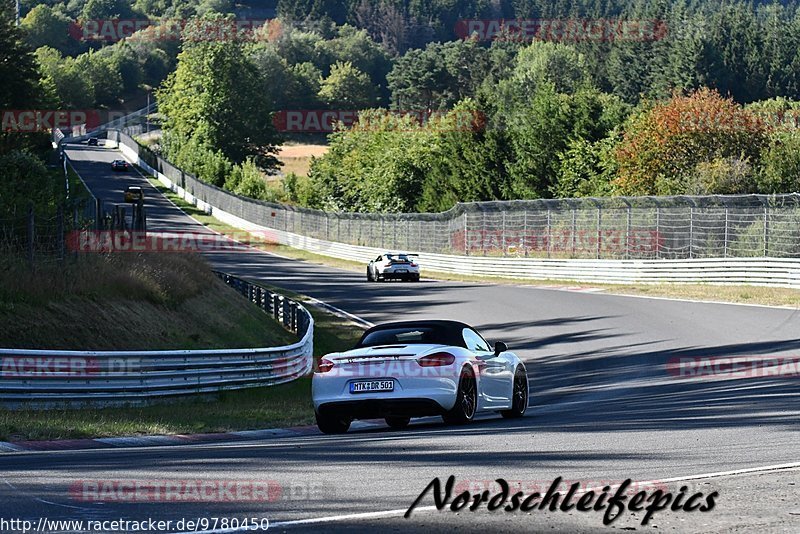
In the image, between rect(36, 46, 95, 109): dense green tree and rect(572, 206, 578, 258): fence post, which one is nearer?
rect(572, 206, 578, 258): fence post

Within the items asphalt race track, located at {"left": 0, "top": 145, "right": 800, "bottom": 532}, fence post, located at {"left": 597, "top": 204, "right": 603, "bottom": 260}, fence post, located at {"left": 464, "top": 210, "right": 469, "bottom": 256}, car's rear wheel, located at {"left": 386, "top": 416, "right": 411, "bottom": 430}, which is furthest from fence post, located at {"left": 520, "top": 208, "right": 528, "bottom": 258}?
car's rear wheel, located at {"left": 386, "top": 416, "right": 411, "bottom": 430}

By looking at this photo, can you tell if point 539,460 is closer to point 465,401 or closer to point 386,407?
point 386,407

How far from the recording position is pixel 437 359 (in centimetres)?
1376

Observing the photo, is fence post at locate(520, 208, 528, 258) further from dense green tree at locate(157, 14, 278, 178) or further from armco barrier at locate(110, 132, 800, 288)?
dense green tree at locate(157, 14, 278, 178)

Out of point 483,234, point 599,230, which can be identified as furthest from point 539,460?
point 483,234

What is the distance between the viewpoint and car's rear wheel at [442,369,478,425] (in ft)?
46.0

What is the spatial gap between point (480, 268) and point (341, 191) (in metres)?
60.7

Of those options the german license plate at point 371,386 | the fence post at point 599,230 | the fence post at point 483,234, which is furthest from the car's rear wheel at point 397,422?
the fence post at point 483,234

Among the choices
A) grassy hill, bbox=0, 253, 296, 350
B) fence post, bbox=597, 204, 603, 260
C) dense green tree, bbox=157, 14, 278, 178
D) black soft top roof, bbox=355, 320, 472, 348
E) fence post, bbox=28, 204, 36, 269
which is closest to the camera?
black soft top roof, bbox=355, 320, 472, 348

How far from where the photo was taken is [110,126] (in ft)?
617

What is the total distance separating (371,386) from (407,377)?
415mm

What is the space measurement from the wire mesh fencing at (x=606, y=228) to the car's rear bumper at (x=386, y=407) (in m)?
25.0

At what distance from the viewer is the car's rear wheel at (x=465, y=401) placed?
46.0ft

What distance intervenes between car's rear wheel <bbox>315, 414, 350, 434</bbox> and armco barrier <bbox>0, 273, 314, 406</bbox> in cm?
494
